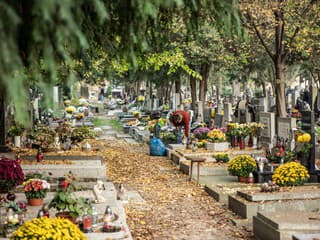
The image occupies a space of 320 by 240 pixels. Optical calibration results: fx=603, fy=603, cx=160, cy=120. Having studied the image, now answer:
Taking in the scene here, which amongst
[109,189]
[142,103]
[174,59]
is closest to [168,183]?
[109,189]

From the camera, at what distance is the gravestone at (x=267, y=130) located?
21.0 m

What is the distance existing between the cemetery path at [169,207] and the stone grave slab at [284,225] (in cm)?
47

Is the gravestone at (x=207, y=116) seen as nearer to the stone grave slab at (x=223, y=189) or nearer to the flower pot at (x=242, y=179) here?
the flower pot at (x=242, y=179)

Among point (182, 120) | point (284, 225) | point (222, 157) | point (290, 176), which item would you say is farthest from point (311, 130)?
point (182, 120)

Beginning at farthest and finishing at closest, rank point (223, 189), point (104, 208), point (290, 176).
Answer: point (223, 189), point (290, 176), point (104, 208)

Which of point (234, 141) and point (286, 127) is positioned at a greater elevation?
point (286, 127)

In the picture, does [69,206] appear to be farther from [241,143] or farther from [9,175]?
[241,143]

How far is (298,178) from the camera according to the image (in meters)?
12.6

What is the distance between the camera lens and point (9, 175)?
11445 millimetres

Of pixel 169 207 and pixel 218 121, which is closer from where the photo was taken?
pixel 169 207

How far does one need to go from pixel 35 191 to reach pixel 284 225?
14.2 ft

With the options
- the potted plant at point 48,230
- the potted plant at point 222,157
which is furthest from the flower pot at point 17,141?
the potted plant at point 48,230

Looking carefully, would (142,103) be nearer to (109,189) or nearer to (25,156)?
(25,156)

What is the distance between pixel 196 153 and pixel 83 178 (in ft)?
23.1
